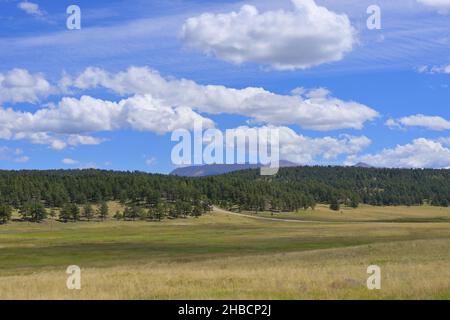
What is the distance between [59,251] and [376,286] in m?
57.2

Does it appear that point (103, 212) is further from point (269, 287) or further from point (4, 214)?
point (269, 287)

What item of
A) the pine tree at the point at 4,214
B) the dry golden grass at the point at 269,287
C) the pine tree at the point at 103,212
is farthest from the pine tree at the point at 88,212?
the dry golden grass at the point at 269,287

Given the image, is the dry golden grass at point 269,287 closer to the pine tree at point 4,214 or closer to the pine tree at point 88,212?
the pine tree at point 4,214

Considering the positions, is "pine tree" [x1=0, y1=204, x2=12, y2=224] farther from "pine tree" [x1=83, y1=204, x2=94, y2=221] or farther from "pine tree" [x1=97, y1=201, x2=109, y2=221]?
"pine tree" [x1=97, y1=201, x2=109, y2=221]

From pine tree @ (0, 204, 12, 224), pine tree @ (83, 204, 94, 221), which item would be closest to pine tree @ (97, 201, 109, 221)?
pine tree @ (83, 204, 94, 221)

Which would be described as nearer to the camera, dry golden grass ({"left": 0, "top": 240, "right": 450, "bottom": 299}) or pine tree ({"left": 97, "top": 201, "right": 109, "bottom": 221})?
dry golden grass ({"left": 0, "top": 240, "right": 450, "bottom": 299})

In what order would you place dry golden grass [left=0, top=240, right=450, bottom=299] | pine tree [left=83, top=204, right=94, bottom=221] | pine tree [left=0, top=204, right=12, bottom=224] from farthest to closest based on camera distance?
pine tree [left=83, top=204, right=94, bottom=221] < pine tree [left=0, top=204, right=12, bottom=224] < dry golden grass [left=0, top=240, right=450, bottom=299]

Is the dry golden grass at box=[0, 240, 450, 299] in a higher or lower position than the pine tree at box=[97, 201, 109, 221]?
higher

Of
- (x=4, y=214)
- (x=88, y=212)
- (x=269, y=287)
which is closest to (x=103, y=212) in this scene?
(x=88, y=212)

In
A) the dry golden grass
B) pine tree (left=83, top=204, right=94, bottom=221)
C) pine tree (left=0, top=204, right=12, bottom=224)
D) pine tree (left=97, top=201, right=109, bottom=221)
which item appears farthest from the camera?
pine tree (left=97, top=201, right=109, bottom=221)
